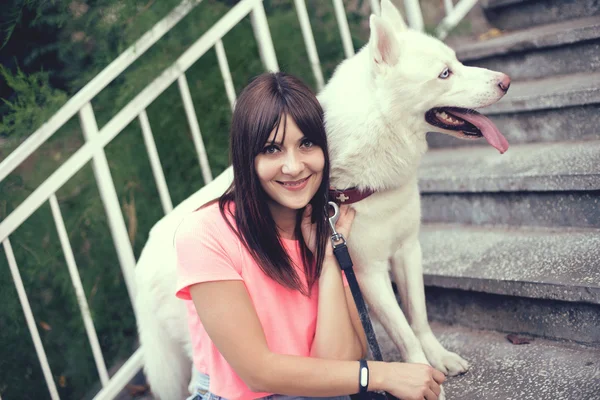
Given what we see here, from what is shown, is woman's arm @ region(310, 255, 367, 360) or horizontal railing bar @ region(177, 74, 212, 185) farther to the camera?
horizontal railing bar @ region(177, 74, 212, 185)

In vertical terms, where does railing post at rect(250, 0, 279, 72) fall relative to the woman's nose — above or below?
above

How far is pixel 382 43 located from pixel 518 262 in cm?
97

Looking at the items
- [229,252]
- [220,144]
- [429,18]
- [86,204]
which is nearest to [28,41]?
[86,204]

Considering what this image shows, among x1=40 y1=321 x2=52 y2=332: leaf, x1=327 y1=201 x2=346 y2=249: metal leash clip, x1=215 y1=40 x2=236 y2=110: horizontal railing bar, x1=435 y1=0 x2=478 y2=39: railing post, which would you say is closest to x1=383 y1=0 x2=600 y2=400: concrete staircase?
x1=435 y1=0 x2=478 y2=39: railing post

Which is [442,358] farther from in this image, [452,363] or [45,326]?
[45,326]

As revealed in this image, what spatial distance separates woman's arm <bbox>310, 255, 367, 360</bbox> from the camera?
5.41 feet

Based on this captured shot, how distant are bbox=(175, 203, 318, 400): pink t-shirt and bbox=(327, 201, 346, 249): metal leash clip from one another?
11 cm

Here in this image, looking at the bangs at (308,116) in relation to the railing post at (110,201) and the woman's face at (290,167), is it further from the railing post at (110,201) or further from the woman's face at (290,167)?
the railing post at (110,201)

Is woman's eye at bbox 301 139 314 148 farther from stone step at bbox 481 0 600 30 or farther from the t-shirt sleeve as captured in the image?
stone step at bbox 481 0 600 30

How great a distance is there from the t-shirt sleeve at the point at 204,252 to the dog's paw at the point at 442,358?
806mm

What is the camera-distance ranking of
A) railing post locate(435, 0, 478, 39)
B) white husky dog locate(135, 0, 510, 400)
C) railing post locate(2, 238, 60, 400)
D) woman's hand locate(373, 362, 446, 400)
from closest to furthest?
woman's hand locate(373, 362, 446, 400), white husky dog locate(135, 0, 510, 400), railing post locate(2, 238, 60, 400), railing post locate(435, 0, 478, 39)

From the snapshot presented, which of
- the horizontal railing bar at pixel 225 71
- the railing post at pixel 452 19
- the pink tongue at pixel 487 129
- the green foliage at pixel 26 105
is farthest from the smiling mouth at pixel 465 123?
the railing post at pixel 452 19

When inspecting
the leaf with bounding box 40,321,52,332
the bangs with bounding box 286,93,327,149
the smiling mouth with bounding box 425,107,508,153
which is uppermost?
the bangs with bounding box 286,93,327,149

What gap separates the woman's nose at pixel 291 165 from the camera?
5.14 ft
